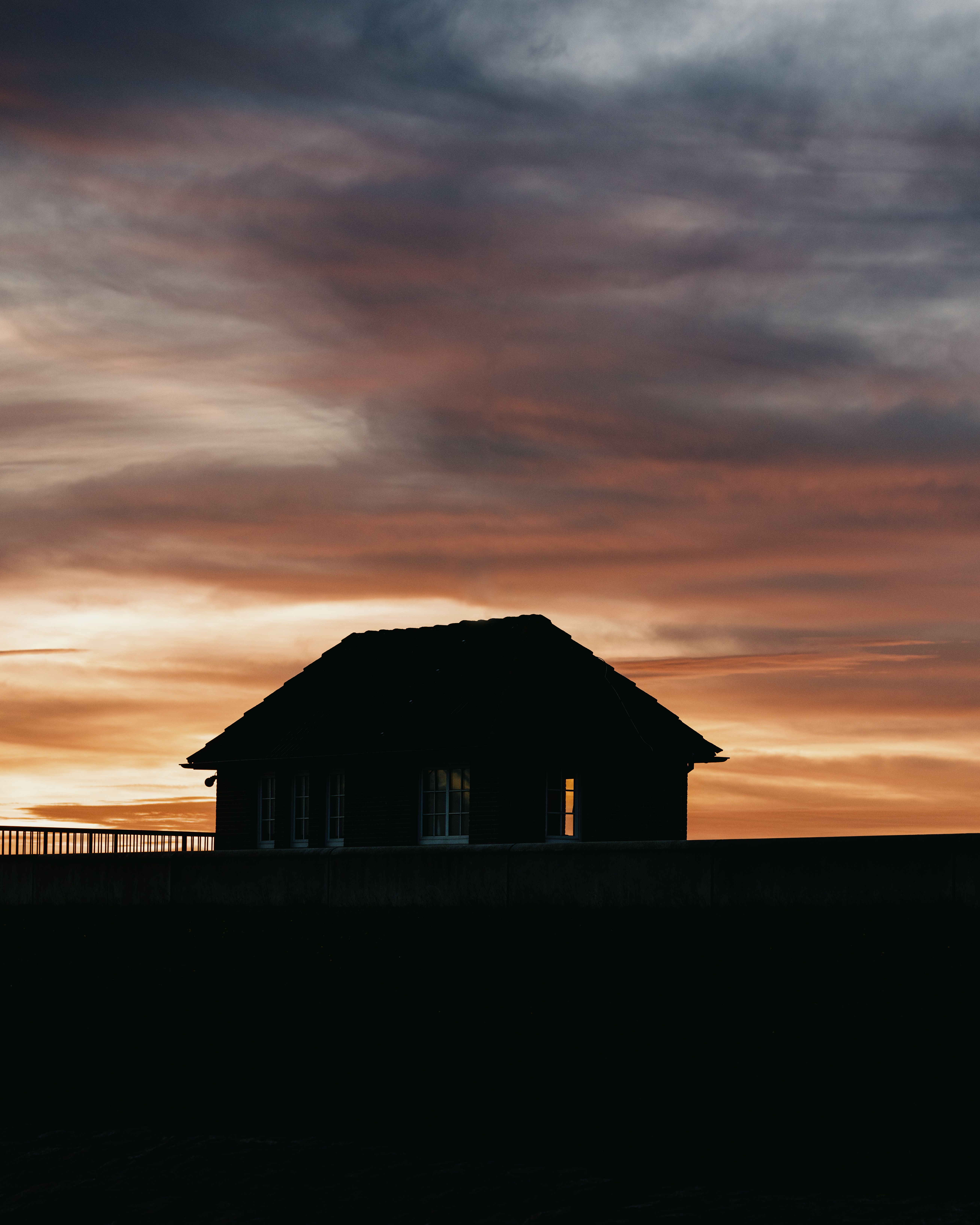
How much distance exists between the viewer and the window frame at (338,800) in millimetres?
34094

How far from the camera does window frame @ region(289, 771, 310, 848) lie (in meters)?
35.2

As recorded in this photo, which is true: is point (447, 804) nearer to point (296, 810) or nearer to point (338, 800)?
point (338, 800)

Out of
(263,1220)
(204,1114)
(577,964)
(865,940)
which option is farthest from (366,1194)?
(865,940)

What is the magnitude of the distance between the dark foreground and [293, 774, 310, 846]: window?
1766 centimetres

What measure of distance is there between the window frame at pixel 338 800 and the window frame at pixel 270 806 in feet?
6.35

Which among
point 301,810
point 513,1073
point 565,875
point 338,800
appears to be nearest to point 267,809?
point 301,810

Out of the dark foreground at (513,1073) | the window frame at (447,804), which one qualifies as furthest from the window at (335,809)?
the dark foreground at (513,1073)

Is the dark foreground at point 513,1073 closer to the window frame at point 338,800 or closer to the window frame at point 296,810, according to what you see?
the window frame at point 338,800

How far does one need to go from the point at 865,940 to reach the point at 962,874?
1.94 metres

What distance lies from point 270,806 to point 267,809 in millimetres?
141

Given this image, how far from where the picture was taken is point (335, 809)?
3478 cm

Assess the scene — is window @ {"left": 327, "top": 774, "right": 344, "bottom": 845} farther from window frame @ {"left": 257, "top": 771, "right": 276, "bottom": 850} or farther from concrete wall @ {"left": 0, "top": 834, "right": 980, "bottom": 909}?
concrete wall @ {"left": 0, "top": 834, "right": 980, "bottom": 909}

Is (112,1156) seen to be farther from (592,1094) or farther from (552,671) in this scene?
(552,671)

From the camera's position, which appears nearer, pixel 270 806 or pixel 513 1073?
pixel 513 1073
